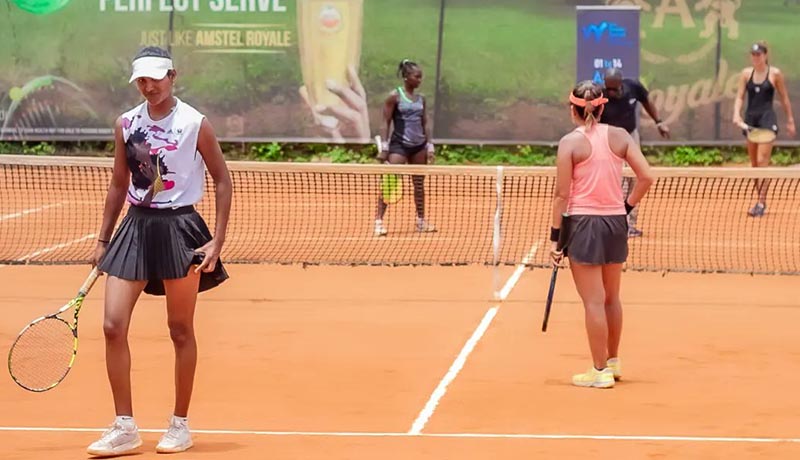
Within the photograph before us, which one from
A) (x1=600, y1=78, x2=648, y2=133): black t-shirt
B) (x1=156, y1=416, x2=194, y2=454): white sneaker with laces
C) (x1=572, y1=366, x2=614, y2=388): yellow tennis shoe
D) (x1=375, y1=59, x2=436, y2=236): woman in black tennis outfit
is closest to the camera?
(x1=156, y1=416, x2=194, y2=454): white sneaker with laces

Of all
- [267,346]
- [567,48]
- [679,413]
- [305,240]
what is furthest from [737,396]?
[567,48]

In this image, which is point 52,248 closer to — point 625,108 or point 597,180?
point 625,108

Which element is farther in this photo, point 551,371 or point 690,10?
point 690,10

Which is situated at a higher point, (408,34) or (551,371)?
(408,34)

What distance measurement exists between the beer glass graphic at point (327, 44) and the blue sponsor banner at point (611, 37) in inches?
118

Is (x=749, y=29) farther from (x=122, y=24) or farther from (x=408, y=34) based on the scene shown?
(x=122, y=24)

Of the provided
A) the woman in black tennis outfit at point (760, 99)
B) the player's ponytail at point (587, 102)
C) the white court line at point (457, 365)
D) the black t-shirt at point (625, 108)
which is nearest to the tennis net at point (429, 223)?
the white court line at point (457, 365)

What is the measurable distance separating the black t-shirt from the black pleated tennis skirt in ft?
26.6

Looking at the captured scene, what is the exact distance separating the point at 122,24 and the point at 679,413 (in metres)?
15.1

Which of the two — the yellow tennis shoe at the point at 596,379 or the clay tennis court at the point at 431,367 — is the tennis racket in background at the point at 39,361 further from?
the yellow tennis shoe at the point at 596,379

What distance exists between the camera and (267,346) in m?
9.84

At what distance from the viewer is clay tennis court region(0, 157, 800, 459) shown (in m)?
7.27

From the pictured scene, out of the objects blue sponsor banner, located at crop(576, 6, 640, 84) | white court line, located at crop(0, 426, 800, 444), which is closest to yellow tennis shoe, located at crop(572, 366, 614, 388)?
white court line, located at crop(0, 426, 800, 444)

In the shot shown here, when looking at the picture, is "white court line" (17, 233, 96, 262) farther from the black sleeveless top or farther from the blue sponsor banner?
the blue sponsor banner
